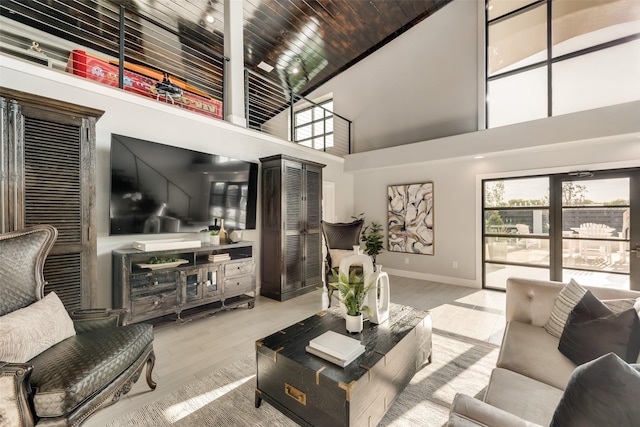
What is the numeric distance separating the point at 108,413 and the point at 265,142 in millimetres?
3622

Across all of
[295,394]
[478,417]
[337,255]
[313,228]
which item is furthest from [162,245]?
[478,417]

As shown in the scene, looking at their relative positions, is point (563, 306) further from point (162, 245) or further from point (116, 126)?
point (116, 126)

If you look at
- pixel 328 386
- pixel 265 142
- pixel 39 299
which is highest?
pixel 265 142

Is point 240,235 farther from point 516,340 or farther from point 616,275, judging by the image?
point 616,275

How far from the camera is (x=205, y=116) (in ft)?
11.6

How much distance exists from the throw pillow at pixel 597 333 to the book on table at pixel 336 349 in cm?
120

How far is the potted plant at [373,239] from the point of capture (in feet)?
18.0

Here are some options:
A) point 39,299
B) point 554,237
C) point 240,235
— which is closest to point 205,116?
point 240,235

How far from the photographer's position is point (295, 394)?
1485 millimetres

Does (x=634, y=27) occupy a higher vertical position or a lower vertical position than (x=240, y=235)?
higher

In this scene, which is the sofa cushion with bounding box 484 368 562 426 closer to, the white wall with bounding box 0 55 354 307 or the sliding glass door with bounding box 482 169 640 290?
the white wall with bounding box 0 55 354 307

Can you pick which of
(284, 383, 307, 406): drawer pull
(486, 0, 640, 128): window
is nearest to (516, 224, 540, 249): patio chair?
(486, 0, 640, 128): window

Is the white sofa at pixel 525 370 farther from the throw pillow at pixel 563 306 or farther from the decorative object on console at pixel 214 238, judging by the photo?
the decorative object on console at pixel 214 238

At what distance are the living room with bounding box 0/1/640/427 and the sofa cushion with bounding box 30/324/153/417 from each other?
79 cm
